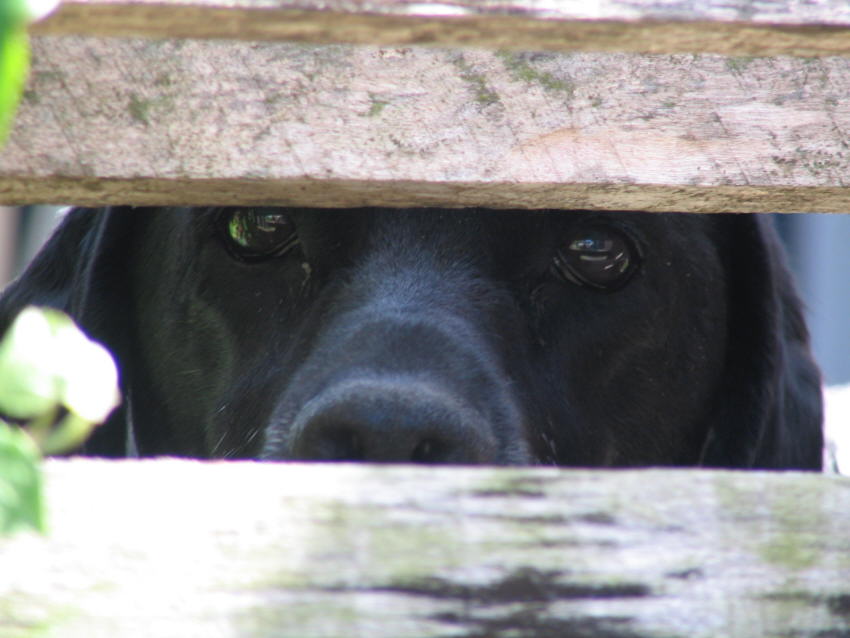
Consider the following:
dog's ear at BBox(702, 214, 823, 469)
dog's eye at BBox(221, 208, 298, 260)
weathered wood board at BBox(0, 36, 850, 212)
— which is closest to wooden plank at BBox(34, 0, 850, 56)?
weathered wood board at BBox(0, 36, 850, 212)

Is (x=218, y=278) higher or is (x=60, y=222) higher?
(x=60, y=222)

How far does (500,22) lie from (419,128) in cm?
32

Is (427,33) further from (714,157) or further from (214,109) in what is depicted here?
(714,157)

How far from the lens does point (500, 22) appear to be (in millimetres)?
1000

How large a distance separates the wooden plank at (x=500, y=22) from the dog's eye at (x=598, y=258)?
137 centimetres

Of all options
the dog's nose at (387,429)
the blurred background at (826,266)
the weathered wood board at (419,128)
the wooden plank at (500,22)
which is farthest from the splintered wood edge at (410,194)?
the blurred background at (826,266)

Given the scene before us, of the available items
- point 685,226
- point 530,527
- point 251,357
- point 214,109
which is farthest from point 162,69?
point 685,226

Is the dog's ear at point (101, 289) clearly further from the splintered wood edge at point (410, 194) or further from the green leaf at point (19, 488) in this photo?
the green leaf at point (19, 488)

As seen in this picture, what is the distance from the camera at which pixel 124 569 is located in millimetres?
810

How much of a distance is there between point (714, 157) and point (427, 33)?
486 millimetres

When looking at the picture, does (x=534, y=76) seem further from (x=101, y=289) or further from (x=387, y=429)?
(x=101, y=289)

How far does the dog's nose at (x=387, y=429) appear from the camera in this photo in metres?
1.76

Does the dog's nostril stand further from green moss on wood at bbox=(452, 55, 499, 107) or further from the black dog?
green moss on wood at bbox=(452, 55, 499, 107)

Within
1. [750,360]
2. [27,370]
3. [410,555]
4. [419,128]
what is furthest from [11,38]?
[750,360]
